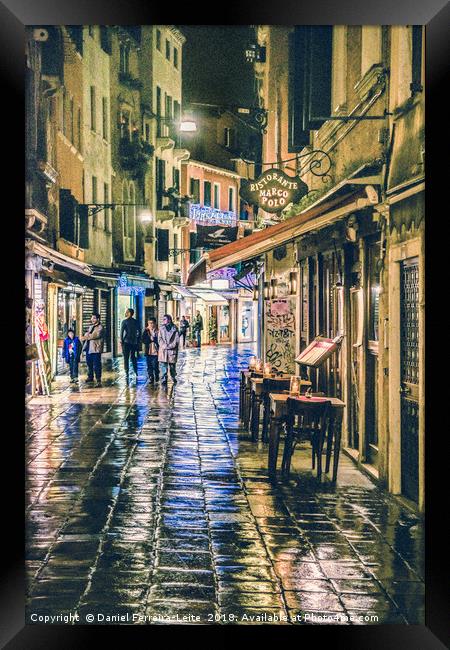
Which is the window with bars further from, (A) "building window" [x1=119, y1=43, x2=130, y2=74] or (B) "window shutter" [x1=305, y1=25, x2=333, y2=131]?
(B) "window shutter" [x1=305, y1=25, x2=333, y2=131]

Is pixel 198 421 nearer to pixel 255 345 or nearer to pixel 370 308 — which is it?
pixel 255 345

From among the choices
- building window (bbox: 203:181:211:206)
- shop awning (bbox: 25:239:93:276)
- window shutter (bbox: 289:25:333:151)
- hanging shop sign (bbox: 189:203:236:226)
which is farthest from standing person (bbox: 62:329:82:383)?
window shutter (bbox: 289:25:333:151)

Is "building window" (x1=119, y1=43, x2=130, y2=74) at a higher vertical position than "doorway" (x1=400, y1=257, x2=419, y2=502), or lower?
higher

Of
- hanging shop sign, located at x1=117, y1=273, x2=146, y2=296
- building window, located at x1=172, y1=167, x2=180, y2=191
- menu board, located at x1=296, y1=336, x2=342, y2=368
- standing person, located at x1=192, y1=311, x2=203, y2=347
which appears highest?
building window, located at x1=172, y1=167, x2=180, y2=191

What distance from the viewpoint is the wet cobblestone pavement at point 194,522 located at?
5574 mm

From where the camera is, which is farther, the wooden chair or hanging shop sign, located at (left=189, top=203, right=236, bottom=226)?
the wooden chair

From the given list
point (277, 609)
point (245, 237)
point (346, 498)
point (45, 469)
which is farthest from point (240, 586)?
point (245, 237)

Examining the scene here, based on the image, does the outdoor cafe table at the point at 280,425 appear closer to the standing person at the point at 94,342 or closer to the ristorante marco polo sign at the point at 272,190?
the standing person at the point at 94,342

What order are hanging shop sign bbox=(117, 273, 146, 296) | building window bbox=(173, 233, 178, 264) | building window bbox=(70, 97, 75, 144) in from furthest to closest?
hanging shop sign bbox=(117, 273, 146, 296) < building window bbox=(173, 233, 178, 264) < building window bbox=(70, 97, 75, 144)

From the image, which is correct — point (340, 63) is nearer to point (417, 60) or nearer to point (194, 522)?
point (417, 60)

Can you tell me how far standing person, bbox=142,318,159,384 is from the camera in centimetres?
656

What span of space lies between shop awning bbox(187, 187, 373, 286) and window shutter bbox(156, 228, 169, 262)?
231mm

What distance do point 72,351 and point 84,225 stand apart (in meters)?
0.87

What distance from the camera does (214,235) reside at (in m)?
6.39
